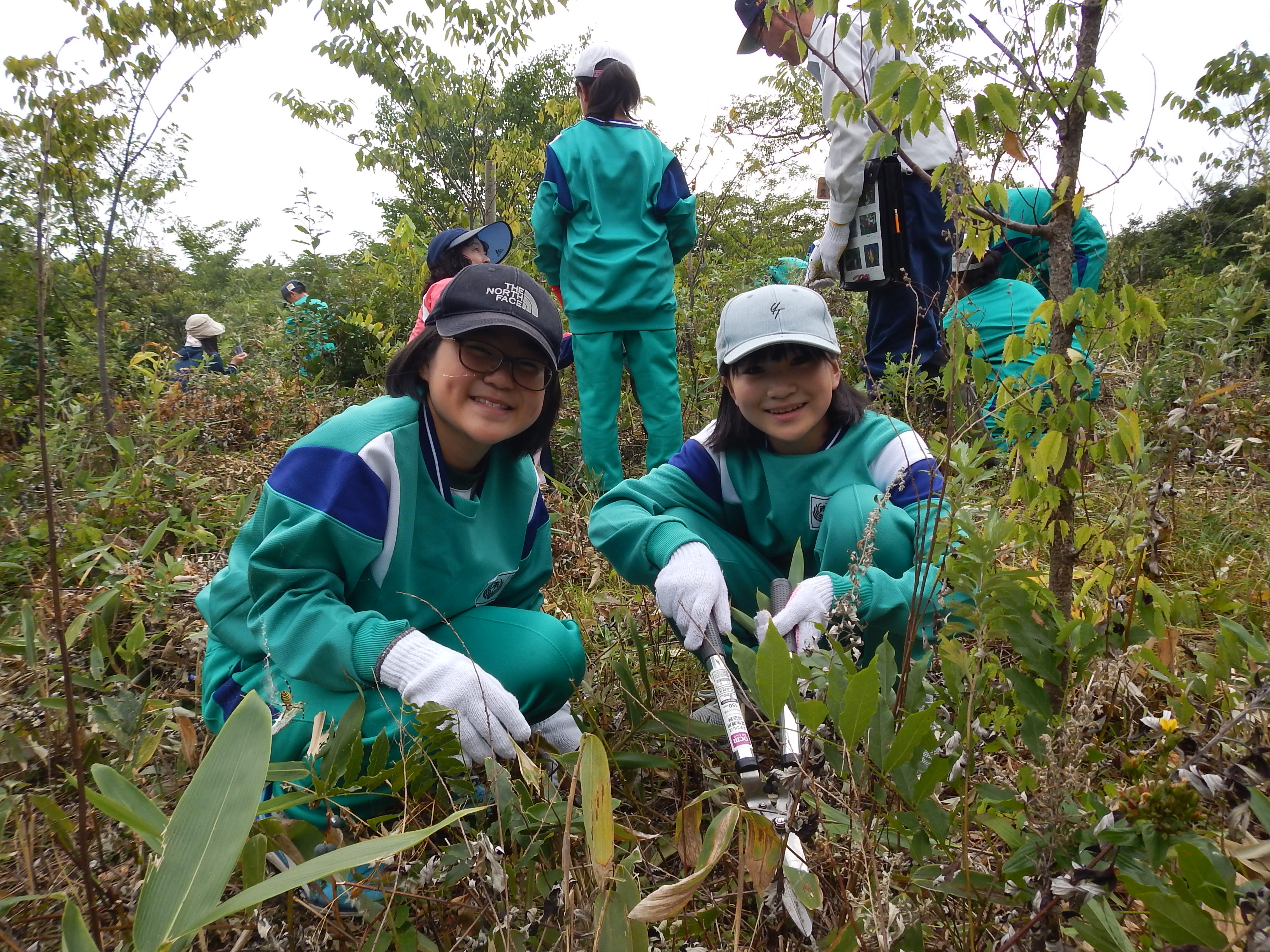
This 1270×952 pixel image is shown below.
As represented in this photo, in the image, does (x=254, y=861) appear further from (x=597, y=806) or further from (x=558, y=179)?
(x=558, y=179)

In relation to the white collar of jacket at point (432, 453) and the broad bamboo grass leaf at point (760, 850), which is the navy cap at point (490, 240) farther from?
the broad bamboo grass leaf at point (760, 850)

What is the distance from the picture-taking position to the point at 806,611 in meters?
1.51

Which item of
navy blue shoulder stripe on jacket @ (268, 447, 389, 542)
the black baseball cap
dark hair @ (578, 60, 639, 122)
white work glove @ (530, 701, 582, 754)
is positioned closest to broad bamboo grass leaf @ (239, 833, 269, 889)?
navy blue shoulder stripe on jacket @ (268, 447, 389, 542)

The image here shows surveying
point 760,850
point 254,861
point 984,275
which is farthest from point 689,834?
point 984,275

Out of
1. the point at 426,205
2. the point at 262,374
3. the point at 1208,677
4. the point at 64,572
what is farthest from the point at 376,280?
the point at 1208,677

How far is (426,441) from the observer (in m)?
1.73

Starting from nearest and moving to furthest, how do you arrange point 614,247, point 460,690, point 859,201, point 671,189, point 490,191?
point 460,690
point 859,201
point 614,247
point 671,189
point 490,191

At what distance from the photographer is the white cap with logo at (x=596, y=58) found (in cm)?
347

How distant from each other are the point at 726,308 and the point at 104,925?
1700 millimetres

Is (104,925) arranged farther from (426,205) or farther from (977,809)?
(426,205)

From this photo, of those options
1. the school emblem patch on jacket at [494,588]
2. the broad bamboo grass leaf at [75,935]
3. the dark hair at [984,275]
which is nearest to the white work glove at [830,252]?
the dark hair at [984,275]

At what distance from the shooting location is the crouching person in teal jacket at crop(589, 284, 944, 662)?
170 cm

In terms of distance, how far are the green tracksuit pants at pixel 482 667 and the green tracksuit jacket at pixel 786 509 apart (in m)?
0.29

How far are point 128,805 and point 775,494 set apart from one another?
160 centimetres
